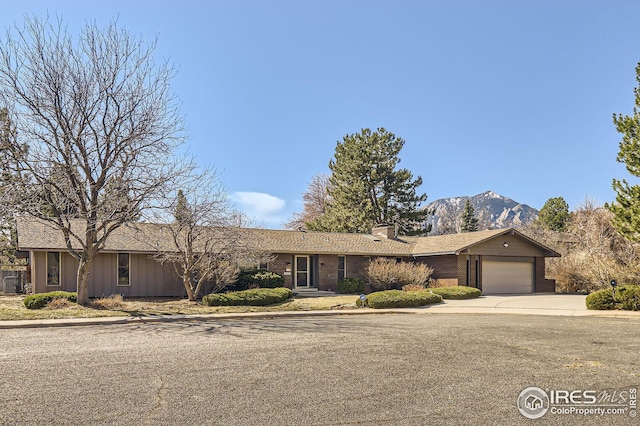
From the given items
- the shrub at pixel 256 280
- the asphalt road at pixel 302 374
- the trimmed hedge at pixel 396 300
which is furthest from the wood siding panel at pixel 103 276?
the trimmed hedge at pixel 396 300

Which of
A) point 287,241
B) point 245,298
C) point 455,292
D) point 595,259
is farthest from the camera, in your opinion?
point 287,241

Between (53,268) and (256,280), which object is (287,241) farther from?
(53,268)

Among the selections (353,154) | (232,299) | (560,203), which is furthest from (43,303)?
(560,203)

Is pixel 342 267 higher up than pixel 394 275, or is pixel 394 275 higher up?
pixel 342 267

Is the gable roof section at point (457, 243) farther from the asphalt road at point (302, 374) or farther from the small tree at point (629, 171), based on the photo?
the asphalt road at point (302, 374)

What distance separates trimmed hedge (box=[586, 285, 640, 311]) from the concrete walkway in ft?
1.81

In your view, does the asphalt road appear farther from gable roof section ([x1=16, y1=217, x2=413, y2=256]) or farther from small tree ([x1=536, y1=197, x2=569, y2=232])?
small tree ([x1=536, y1=197, x2=569, y2=232])

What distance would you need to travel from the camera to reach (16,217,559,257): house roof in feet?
76.5

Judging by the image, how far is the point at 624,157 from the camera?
21719mm

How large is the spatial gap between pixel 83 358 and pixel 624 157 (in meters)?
21.6

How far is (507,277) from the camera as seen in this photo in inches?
1248

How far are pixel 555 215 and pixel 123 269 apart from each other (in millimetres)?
49604

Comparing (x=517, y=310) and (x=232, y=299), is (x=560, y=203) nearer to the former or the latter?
(x=517, y=310)

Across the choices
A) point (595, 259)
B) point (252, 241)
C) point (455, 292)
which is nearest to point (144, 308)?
point (252, 241)
